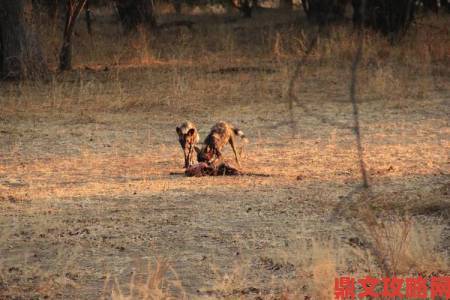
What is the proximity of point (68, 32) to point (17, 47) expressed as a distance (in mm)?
1561

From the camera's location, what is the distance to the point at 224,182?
7.99 metres

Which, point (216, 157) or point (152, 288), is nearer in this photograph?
point (152, 288)

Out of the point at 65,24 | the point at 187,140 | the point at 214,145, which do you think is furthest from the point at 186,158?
the point at 65,24

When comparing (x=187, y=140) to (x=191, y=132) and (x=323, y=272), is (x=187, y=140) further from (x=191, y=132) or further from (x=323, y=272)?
(x=323, y=272)

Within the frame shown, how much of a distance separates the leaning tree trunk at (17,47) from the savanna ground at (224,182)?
0.34 meters

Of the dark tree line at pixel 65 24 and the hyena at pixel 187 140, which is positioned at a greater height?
the dark tree line at pixel 65 24

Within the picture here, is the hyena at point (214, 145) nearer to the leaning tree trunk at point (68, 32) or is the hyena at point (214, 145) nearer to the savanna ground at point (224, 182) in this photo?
the savanna ground at point (224, 182)

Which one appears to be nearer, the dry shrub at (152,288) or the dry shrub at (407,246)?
the dry shrub at (152,288)

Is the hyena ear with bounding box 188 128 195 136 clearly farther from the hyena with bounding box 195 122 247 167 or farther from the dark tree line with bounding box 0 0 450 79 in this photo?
the dark tree line with bounding box 0 0 450 79

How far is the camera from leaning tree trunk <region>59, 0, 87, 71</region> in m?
15.7

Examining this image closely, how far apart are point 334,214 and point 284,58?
10289 millimetres

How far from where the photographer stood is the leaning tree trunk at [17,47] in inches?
560

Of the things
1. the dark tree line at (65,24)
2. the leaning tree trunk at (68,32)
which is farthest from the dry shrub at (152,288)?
the leaning tree trunk at (68,32)

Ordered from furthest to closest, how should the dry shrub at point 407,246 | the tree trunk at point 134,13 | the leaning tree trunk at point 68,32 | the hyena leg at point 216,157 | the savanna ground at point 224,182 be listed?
Result: the tree trunk at point 134,13, the leaning tree trunk at point 68,32, the hyena leg at point 216,157, the savanna ground at point 224,182, the dry shrub at point 407,246
